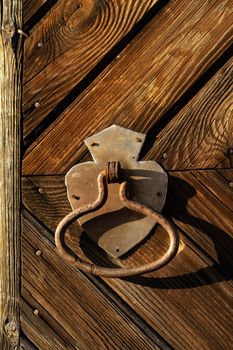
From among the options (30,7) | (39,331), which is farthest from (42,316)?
(30,7)

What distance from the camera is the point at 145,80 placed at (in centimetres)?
149

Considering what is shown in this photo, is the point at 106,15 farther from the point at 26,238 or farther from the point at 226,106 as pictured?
the point at 26,238

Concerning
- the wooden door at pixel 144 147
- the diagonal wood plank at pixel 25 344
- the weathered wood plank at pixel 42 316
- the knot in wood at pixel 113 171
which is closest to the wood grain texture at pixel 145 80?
the wooden door at pixel 144 147

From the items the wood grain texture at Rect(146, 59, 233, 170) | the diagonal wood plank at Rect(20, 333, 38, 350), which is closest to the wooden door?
the wood grain texture at Rect(146, 59, 233, 170)

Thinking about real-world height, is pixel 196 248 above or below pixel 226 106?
below

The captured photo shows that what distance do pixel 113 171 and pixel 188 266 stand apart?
1.04 feet

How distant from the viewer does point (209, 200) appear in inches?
58.7

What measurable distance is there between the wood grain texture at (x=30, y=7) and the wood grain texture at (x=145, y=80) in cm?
23

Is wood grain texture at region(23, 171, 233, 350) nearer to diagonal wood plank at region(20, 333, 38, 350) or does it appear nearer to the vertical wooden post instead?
the vertical wooden post

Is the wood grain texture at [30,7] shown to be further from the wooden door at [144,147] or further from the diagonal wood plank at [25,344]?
the diagonal wood plank at [25,344]

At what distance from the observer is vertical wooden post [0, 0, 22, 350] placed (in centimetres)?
153

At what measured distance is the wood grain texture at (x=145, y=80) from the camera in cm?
146

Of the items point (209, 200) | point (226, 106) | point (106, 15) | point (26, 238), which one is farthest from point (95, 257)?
point (106, 15)

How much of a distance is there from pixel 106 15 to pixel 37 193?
0.46m
